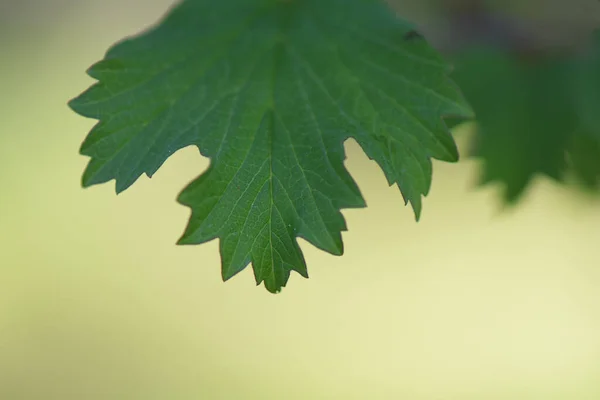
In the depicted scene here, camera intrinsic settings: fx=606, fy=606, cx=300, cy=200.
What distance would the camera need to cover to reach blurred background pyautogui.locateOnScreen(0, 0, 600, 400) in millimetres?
1580

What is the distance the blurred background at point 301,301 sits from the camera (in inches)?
62.2

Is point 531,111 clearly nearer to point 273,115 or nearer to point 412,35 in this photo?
point 412,35

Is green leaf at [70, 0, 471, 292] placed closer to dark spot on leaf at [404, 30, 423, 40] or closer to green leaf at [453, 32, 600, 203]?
dark spot on leaf at [404, 30, 423, 40]

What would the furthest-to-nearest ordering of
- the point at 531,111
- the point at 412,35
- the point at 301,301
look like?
1. the point at 301,301
2. the point at 531,111
3. the point at 412,35

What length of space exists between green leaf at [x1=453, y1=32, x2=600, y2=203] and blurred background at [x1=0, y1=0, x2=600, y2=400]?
43cm

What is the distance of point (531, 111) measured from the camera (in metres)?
1.08

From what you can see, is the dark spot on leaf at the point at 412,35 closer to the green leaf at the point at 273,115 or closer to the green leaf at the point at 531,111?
the green leaf at the point at 273,115

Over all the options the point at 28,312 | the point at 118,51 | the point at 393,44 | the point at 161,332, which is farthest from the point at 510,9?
the point at 28,312

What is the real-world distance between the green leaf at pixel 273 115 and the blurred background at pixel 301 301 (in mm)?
798

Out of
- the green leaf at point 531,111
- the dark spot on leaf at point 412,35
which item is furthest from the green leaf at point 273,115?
the green leaf at point 531,111

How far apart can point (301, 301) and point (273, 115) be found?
921 mm

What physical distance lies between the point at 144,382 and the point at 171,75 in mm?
1096

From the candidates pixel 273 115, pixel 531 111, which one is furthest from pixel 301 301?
pixel 273 115

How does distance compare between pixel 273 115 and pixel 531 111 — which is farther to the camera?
pixel 531 111
